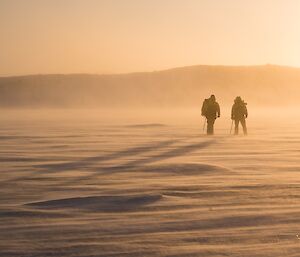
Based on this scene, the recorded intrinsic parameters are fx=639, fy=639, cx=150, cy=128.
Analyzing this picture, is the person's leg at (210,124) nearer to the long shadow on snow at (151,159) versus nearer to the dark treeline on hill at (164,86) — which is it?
the long shadow on snow at (151,159)

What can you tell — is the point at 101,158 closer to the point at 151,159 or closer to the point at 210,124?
the point at 151,159

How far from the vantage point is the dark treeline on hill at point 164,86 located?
470ft

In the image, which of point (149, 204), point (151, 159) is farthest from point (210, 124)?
point (149, 204)

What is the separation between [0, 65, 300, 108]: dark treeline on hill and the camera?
143m

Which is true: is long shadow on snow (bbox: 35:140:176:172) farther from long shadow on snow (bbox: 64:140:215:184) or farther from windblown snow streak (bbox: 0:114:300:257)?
long shadow on snow (bbox: 64:140:215:184)

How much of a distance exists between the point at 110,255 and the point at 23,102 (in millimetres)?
136108

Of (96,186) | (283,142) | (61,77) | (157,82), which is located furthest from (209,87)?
(96,186)

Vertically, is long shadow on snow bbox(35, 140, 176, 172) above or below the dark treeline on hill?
below

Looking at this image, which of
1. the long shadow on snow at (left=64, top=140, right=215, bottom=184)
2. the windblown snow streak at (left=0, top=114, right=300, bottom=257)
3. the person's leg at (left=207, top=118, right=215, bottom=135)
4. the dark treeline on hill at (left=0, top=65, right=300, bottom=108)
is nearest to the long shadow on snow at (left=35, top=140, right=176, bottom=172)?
the windblown snow streak at (left=0, top=114, right=300, bottom=257)

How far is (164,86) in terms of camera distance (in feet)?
513

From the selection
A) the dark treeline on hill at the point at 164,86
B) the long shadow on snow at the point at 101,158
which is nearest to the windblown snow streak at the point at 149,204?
the long shadow on snow at the point at 101,158

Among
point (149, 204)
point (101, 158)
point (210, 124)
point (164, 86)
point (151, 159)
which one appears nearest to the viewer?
point (149, 204)

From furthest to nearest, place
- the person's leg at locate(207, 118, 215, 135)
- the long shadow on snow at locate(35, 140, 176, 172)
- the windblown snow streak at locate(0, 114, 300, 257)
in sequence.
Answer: the person's leg at locate(207, 118, 215, 135) < the long shadow on snow at locate(35, 140, 176, 172) < the windblown snow streak at locate(0, 114, 300, 257)

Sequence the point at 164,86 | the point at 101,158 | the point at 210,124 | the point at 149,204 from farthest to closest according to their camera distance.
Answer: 1. the point at 164,86
2. the point at 210,124
3. the point at 101,158
4. the point at 149,204
